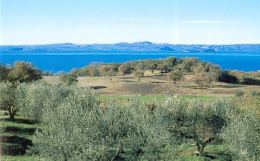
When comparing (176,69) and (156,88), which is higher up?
(176,69)

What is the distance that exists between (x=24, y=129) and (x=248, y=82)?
71.5 m

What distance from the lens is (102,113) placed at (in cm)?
3070

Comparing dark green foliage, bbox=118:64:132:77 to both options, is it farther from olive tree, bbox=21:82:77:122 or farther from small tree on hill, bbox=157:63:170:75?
olive tree, bbox=21:82:77:122

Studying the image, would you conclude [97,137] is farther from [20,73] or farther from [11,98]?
[20,73]

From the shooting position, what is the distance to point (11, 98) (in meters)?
48.3

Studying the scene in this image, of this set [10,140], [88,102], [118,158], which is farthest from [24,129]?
[118,158]

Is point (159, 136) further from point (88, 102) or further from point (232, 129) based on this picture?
point (88, 102)

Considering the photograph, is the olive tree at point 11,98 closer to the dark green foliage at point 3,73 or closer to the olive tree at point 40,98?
the olive tree at point 40,98

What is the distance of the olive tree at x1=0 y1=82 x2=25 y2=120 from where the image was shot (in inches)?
1875

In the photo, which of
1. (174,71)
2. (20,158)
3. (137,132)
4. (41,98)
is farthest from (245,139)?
(174,71)

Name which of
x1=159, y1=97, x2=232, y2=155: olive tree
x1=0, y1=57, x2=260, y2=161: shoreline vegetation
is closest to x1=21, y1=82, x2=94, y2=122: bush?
x1=0, y1=57, x2=260, y2=161: shoreline vegetation

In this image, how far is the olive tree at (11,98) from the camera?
4762 centimetres

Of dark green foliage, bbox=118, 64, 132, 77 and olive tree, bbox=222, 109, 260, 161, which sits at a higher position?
olive tree, bbox=222, 109, 260, 161

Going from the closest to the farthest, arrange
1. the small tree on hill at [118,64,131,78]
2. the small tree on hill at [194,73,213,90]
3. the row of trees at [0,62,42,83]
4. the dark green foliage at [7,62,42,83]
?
the row of trees at [0,62,42,83] < the dark green foliage at [7,62,42,83] < the small tree on hill at [194,73,213,90] < the small tree on hill at [118,64,131,78]
